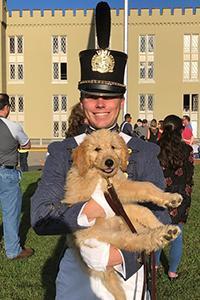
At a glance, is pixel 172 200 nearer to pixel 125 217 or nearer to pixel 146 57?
pixel 125 217

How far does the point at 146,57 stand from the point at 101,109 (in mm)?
39810

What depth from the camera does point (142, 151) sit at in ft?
8.03

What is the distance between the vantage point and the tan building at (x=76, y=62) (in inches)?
1615

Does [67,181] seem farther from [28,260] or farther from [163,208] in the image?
[28,260]

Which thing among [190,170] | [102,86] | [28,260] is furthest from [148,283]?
[28,260]

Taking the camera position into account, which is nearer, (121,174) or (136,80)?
(121,174)

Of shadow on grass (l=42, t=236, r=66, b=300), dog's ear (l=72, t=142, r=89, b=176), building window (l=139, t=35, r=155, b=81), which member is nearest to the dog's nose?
dog's ear (l=72, t=142, r=89, b=176)

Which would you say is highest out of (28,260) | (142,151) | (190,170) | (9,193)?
(142,151)

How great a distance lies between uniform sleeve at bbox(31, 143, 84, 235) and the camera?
2174 millimetres

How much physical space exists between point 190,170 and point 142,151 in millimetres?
3837

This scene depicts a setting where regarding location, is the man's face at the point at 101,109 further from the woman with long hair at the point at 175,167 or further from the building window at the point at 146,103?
the building window at the point at 146,103

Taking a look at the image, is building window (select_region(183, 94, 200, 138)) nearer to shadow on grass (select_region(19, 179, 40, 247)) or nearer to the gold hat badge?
shadow on grass (select_region(19, 179, 40, 247))

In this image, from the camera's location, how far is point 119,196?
254 centimetres

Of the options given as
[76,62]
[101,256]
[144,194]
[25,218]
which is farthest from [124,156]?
[76,62]
